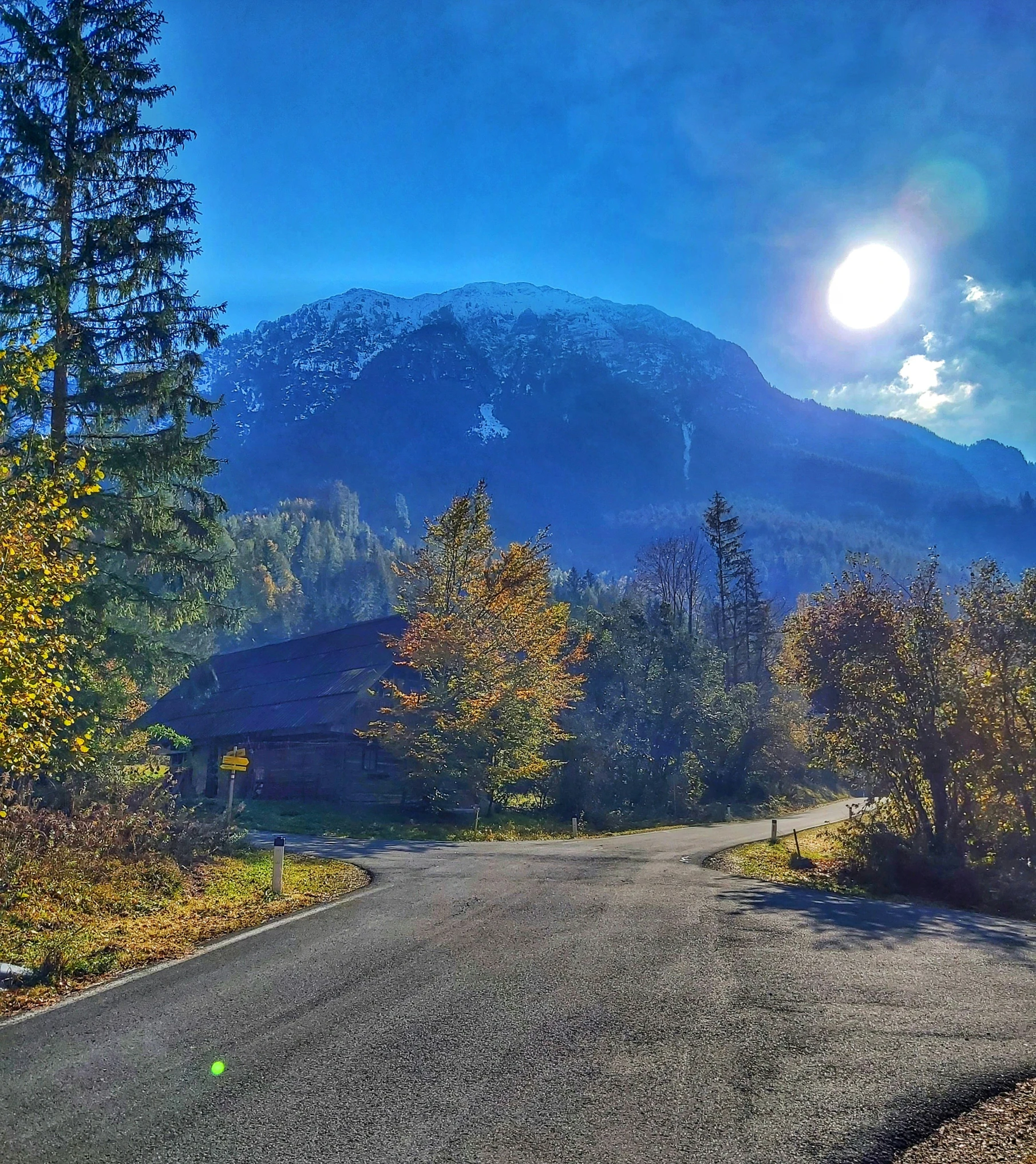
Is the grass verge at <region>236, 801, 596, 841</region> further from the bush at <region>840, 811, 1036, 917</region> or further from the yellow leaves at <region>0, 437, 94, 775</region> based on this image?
the yellow leaves at <region>0, 437, 94, 775</region>

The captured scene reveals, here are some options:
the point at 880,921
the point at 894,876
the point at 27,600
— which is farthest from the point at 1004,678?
the point at 27,600

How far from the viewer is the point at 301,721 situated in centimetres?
3494

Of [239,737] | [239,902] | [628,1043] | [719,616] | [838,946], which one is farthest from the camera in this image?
[719,616]

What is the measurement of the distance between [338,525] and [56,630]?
140 meters

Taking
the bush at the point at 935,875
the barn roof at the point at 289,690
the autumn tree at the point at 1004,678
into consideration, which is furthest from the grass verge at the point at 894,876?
the barn roof at the point at 289,690

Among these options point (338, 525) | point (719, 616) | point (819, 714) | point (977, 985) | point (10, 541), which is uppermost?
point (338, 525)

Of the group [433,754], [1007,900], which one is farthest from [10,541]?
[433,754]

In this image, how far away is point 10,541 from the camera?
723cm

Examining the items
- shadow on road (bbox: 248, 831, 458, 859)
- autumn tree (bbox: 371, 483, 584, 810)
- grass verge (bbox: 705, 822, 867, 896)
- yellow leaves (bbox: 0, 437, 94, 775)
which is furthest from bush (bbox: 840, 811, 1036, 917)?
yellow leaves (bbox: 0, 437, 94, 775)

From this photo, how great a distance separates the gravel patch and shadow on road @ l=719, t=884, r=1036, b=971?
4.34m

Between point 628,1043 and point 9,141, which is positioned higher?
point 9,141

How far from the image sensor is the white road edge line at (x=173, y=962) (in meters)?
5.98

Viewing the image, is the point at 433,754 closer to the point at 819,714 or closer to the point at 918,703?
the point at 819,714

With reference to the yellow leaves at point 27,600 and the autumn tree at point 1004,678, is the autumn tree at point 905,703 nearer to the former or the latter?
the autumn tree at point 1004,678
